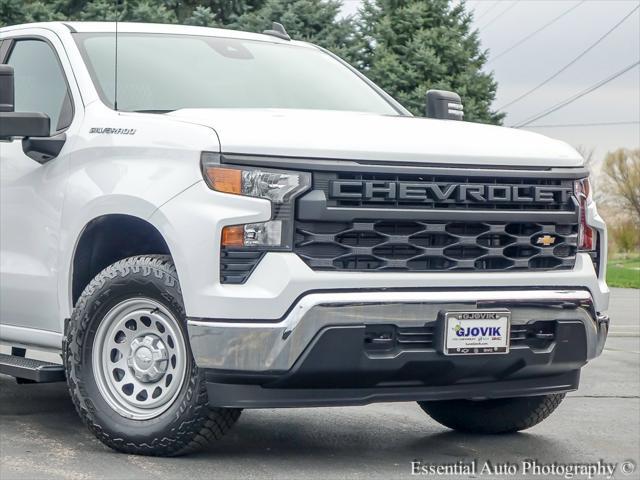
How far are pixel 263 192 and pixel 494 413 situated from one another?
6.83 ft

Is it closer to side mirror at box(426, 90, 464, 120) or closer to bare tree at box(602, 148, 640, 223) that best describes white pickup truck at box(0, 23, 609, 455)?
side mirror at box(426, 90, 464, 120)

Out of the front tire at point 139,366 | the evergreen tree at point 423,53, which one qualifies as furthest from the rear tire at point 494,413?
the evergreen tree at point 423,53

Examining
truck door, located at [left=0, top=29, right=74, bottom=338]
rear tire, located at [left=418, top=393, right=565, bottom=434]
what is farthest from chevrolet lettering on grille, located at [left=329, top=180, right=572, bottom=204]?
truck door, located at [left=0, top=29, right=74, bottom=338]

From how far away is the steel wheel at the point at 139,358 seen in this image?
18.9 feet

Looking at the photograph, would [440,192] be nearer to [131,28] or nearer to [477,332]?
[477,332]

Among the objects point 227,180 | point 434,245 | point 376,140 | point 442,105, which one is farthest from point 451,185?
point 442,105

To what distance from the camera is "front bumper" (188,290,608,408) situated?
5.39m

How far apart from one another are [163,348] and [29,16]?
666 inches

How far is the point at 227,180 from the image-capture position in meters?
5.47

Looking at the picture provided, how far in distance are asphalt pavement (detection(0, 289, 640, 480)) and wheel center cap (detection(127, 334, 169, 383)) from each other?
355 millimetres

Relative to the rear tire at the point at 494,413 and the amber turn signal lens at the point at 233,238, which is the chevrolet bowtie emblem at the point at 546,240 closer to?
the rear tire at the point at 494,413

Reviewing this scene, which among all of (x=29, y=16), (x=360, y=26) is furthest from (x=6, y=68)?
(x=360, y=26)

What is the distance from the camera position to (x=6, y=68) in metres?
6.22

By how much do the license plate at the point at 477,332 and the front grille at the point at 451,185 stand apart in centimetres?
46
